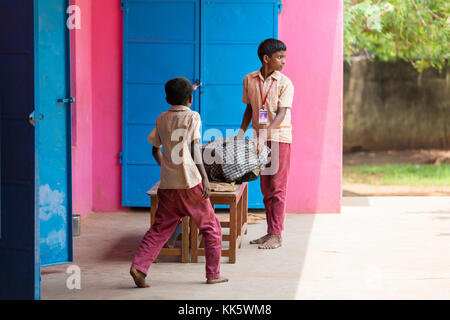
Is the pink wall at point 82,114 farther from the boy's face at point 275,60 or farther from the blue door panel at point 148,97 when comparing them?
the boy's face at point 275,60

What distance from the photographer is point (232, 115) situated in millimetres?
8344

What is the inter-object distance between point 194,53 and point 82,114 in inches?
57.8

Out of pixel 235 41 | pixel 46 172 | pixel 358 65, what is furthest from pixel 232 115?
pixel 358 65

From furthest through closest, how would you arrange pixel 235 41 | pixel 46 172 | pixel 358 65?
pixel 358 65 → pixel 235 41 → pixel 46 172

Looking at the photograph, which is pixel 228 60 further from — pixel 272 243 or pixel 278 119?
pixel 272 243

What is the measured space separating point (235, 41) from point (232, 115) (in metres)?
0.86

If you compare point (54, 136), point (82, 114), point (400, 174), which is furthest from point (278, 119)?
point (400, 174)

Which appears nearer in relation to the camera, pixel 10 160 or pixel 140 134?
pixel 10 160

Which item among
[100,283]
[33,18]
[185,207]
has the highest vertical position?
[33,18]

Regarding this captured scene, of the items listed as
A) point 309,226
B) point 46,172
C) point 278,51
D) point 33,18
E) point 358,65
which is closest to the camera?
point 33,18

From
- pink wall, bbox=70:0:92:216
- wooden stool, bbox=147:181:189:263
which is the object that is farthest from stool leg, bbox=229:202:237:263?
pink wall, bbox=70:0:92:216

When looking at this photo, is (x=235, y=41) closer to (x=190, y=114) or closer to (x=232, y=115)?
(x=232, y=115)

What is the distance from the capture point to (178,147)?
5.03 meters

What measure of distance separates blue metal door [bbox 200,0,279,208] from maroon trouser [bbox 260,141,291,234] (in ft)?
5.78
